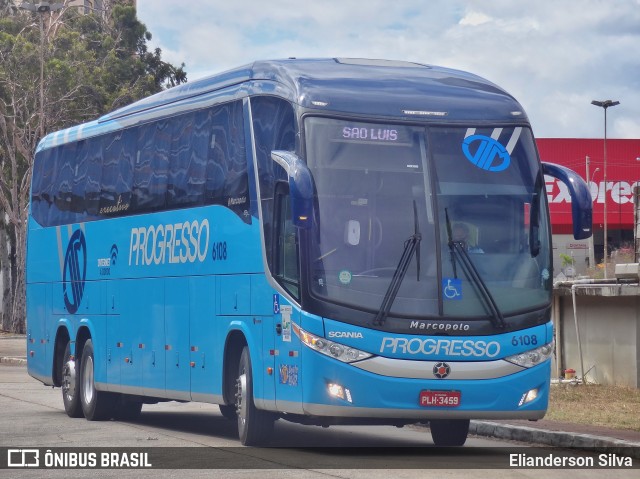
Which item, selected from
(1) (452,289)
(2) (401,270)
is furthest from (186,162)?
(1) (452,289)

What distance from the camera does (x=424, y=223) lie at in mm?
13180

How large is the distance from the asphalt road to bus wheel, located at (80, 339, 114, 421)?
42 centimetres

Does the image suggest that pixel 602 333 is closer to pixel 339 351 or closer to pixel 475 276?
pixel 475 276

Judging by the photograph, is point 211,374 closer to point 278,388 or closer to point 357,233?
point 278,388

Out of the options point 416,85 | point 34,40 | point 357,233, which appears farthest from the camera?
point 34,40

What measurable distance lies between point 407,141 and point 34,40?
43.2m

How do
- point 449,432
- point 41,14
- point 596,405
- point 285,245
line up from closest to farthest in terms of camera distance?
point 285,245
point 449,432
point 596,405
point 41,14

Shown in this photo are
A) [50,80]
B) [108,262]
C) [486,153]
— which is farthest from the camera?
[50,80]

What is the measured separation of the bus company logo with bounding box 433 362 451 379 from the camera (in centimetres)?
1297

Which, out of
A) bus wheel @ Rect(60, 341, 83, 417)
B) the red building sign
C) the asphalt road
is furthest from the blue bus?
the red building sign

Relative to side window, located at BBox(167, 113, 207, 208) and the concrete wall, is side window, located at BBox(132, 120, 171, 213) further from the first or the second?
the concrete wall

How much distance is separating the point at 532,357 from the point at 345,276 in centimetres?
203

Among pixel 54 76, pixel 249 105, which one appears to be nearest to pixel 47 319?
pixel 249 105

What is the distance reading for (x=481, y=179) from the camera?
13.5m
